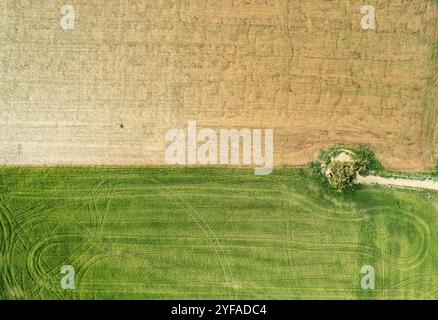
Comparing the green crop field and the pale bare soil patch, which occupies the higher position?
the pale bare soil patch

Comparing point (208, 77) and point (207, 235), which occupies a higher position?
point (208, 77)

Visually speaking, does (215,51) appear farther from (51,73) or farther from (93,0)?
(51,73)

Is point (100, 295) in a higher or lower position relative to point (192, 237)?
lower

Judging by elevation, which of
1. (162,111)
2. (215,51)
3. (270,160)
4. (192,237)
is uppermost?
(215,51)

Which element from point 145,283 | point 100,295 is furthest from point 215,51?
point 100,295

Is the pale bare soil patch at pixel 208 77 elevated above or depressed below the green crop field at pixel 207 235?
above
